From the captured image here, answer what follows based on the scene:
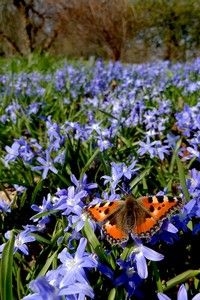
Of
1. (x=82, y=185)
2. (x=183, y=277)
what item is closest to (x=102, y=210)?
(x=183, y=277)

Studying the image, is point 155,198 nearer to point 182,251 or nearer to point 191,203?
point 191,203

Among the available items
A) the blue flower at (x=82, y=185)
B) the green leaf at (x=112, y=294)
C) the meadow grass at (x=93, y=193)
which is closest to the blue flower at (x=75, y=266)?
the meadow grass at (x=93, y=193)

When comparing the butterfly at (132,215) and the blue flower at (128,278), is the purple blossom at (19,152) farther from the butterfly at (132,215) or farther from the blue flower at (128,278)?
the blue flower at (128,278)

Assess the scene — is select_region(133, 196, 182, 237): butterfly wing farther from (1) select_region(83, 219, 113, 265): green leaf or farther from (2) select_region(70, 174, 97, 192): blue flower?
(2) select_region(70, 174, 97, 192): blue flower

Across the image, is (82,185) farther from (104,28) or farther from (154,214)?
(104,28)

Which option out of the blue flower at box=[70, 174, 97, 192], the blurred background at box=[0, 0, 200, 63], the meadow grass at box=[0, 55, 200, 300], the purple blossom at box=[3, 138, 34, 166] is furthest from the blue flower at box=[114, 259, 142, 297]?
the blurred background at box=[0, 0, 200, 63]

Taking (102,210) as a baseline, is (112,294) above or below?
below

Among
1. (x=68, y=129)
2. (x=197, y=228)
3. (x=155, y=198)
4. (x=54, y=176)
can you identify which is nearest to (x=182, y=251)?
(x=197, y=228)
